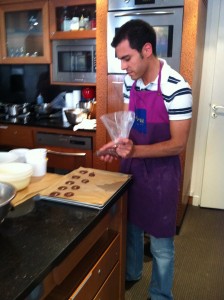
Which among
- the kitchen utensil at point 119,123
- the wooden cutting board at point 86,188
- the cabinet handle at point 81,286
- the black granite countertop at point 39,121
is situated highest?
the kitchen utensil at point 119,123

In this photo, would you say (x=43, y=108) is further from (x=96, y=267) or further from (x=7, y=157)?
(x=96, y=267)

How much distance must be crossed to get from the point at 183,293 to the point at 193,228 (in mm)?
867

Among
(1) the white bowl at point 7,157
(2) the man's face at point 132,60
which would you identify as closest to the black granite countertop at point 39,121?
(1) the white bowl at point 7,157

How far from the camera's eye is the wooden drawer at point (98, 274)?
108cm

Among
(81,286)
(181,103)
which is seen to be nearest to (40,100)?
(181,103)

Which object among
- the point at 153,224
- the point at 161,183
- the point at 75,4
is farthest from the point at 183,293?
the point at 75,4

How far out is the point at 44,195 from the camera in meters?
1.21

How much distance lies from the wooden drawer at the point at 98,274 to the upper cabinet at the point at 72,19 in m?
1.95

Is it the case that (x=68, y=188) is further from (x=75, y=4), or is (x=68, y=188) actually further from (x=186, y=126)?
(x=75, y=4)

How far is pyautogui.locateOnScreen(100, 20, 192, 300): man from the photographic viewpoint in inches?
55.3

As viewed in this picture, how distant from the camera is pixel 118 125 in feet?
4.90

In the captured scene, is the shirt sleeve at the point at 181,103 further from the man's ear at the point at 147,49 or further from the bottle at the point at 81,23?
the bottle at the point at 81,23

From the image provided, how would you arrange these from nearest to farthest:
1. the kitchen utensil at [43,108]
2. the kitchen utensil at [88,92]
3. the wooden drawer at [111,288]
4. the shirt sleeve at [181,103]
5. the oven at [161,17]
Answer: the wooden drawer at [111,288] < the shirt sleeve at [181,103] < the oven at [161,17] < the kitchen utensil at [88,92] < the kitchen utensil at [43,108]

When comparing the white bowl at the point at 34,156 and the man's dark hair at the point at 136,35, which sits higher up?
the man's dark hair at the point at 136,35
